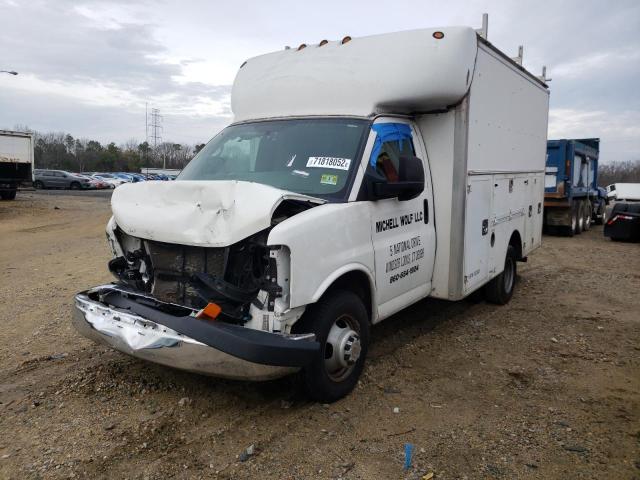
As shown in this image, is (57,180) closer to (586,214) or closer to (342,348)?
(586,214)

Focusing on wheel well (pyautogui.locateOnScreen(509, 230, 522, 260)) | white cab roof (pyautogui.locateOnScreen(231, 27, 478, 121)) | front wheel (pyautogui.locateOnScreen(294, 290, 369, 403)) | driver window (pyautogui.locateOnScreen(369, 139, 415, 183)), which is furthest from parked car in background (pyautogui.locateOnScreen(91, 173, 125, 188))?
front wheel (pyautogui.locateOnScreen(294, 290, 369, 403))

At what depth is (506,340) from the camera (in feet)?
19.6

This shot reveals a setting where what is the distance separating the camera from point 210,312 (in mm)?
3490

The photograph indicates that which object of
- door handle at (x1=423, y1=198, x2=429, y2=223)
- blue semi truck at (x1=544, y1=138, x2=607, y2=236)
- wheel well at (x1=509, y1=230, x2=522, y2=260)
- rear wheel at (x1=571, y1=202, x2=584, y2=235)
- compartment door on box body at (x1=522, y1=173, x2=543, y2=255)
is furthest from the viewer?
rear wheel at (x1=571, y1=202, x2=584, y2=235)

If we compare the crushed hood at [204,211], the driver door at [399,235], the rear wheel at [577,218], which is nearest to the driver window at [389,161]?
the driver door at [399,235]

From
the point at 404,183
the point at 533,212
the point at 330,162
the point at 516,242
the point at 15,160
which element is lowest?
the point at 516,242

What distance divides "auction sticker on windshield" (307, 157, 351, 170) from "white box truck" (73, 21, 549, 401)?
1 centimetres

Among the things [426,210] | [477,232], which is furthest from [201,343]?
[477,232]

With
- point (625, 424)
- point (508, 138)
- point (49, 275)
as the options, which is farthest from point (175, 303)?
point (49, 275)

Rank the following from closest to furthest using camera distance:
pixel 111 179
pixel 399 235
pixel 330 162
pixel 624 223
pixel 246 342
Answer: pixel 246 342
pixel 330 162
pixel 399 235
pixel 624 223
pixel 111 179

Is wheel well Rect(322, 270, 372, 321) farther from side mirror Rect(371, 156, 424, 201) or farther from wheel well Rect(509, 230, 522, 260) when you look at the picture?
wheel well Rect(509, 230, 522, 260)

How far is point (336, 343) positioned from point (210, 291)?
42.0 inches

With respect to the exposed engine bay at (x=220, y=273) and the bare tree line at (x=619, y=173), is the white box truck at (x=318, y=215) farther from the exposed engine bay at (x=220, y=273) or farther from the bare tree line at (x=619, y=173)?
the bare tree line at (x=619, y=173)

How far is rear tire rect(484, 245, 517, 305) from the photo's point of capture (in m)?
7.30
